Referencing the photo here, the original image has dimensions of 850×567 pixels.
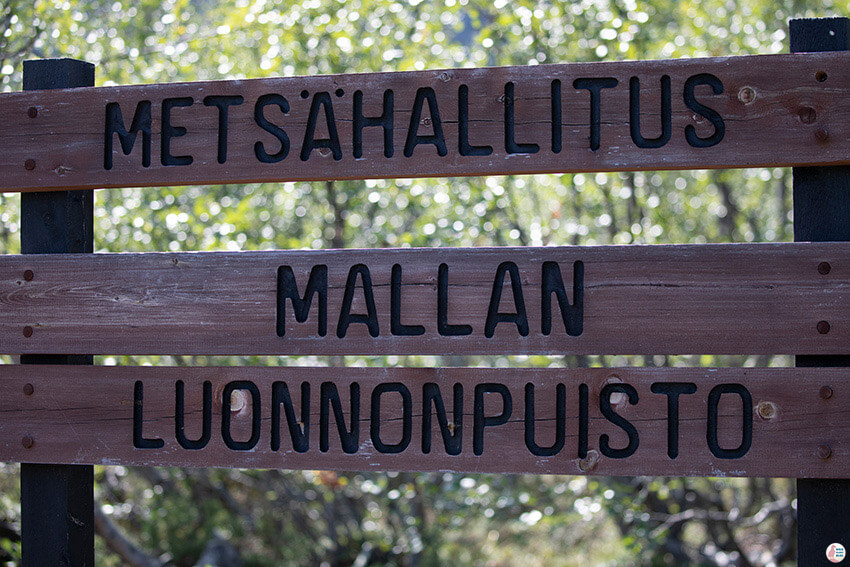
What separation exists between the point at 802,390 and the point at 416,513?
2.46 meters

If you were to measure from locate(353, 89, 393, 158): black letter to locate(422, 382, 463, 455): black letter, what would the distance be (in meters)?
0.58

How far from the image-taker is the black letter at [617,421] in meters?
1.64

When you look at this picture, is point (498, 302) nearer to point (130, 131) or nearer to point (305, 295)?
point (305, 295)

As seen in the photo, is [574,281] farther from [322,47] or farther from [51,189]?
[322,47]

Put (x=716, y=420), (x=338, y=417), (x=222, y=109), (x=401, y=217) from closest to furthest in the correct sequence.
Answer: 1. (x=716, y=420)
2. (x=338, y=417)
3. (x=222, y=109)
4. (x=401, y=217)

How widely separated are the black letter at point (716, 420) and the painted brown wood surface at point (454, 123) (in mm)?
511

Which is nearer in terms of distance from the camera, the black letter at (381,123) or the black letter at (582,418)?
the black letter at (582,418)

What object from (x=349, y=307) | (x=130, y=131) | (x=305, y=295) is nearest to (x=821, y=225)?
(x=349, y=307)

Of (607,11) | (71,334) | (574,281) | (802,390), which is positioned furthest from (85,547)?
(607,11)

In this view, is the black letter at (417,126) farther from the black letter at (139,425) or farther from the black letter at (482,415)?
the black letter at (139,425)

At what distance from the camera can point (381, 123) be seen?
5.80 feet

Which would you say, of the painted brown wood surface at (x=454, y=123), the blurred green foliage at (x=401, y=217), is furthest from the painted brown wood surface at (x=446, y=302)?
the blurred green foliage at (x=401, y=217)

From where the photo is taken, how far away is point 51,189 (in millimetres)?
1876

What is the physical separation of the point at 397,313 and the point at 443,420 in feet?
0.89
